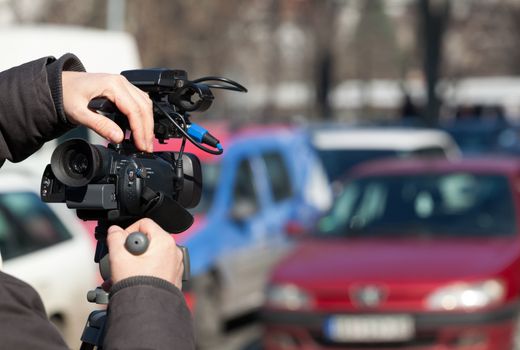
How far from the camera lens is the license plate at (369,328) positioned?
23.3ft

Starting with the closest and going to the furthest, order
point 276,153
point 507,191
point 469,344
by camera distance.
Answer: point 469,344, point 507,191, point 276,153

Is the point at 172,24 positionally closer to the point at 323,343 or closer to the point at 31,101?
the point at 323,343

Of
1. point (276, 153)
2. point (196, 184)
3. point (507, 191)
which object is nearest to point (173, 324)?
point (196, 184)

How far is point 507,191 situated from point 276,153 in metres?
3.72

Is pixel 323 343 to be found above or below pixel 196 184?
above

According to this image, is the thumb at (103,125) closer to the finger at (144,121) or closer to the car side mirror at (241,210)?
the finger at (144,121)

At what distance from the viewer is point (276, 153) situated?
461 inches

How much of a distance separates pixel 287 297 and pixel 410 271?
2.63 ft

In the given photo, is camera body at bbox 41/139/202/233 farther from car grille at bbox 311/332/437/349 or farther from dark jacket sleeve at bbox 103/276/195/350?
car grille at bbox 311/332/437/349

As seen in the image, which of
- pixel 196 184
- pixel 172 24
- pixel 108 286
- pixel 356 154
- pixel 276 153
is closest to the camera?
pixel 108 286

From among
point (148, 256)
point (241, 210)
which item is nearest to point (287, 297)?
point (241, 210)

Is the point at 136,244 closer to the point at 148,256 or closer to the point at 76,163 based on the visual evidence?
the point at 148,256

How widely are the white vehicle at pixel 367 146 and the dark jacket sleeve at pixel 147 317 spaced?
461 inches

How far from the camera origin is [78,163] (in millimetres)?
2090
